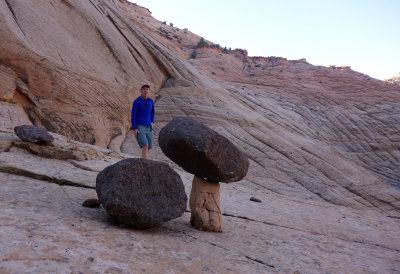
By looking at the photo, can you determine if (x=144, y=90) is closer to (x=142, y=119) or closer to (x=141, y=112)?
(x=141, y=112)

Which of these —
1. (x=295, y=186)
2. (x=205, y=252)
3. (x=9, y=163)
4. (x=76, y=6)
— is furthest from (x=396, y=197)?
(x=76, y=6)

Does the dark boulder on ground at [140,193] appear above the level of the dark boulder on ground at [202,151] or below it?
below

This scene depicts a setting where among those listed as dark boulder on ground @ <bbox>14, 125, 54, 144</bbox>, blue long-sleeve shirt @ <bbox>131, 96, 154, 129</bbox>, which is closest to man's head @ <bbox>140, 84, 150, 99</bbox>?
blue long-sleeve shirt @ <bbox>131, 96, 154, 129</bbox>

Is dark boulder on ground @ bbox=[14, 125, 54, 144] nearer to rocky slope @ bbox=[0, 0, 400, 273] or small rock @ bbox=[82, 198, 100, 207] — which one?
rocky slope @ bbox=[0, 0, 400, 273]

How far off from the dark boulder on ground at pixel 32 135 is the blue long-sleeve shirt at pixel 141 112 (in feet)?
6.57

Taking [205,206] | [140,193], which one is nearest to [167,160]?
[205,206]

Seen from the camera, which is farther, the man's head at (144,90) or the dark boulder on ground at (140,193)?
the man's head at (144,90)

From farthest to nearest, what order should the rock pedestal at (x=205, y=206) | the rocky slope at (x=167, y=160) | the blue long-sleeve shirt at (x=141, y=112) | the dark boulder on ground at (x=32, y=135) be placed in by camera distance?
the blue long-sleeve shirt at (x=141, y=112) < the dark boulder on ground at (x=32, y=135) < the rock pedestal at (x=205, y=206) < the rocky slope at (x=167, y=160)

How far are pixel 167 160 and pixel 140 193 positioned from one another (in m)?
8.90

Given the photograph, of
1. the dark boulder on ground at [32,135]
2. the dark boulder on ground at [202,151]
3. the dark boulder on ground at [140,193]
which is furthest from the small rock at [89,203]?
the dark boulder on ground at [32,135]

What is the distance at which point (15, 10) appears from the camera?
1163cm

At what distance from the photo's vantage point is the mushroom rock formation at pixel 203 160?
4309 mm

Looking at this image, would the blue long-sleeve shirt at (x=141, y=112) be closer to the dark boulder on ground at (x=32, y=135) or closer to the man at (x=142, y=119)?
the man at (x=142, y=119)

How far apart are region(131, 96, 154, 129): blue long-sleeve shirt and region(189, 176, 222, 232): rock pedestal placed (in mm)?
3423
